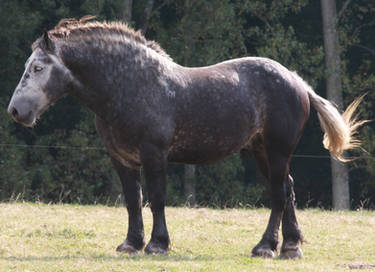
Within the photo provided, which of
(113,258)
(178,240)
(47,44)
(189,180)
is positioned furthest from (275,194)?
(189,180)

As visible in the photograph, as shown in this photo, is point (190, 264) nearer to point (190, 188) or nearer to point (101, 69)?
point (101, 69)

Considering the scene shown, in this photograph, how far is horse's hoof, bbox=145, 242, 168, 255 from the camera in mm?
7547

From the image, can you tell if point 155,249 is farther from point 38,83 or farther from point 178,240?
point 38,83

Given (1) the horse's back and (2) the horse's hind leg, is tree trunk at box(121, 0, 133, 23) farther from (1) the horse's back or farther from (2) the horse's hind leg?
(2) the horse's hind leg

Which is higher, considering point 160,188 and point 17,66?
point 17,66

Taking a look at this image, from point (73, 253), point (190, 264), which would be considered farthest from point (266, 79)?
point (73, 253)

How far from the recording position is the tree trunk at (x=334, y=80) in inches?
792

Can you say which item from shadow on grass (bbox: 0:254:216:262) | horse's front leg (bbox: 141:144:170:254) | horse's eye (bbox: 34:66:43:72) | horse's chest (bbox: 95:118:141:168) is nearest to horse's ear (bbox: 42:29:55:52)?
horse's eye (bbox: 34:66:43:72)

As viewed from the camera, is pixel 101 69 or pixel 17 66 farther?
pixel 17 66

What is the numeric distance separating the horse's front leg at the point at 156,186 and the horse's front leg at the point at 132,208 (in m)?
0.30

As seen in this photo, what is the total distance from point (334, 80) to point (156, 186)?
45.6 ft

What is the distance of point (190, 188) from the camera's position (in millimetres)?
20359

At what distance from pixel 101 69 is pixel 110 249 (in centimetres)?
210

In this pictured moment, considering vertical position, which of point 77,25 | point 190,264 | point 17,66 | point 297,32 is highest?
point 297,32
